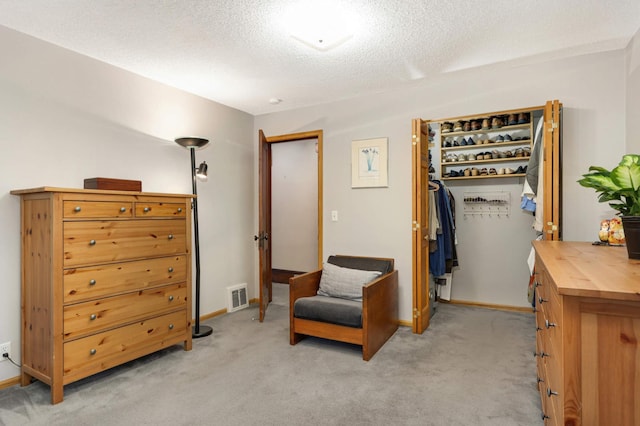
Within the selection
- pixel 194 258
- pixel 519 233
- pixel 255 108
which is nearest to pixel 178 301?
pixel 194 258

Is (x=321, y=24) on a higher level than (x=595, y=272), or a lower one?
higher

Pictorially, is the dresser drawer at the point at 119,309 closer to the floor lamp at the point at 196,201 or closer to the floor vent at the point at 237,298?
the floor lamp at the point at 196,201

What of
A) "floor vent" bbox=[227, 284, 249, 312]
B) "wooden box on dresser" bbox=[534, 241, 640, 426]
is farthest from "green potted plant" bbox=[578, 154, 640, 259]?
"floor vent" bbox=[227, 284, 249, 312]

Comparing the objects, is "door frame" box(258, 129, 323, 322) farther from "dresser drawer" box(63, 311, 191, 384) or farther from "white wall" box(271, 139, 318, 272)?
"white wall" box(271, 139, 318, 272)

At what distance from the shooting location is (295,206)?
19.0 feet

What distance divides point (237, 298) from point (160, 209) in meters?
1.79

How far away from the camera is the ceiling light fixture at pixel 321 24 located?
2.15 meters

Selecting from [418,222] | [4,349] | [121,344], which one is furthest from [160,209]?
[418,222]

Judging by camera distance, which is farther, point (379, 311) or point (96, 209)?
point (379, 311)

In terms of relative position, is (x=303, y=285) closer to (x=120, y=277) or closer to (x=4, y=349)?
(x=120, y=277)

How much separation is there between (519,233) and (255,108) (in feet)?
11.0

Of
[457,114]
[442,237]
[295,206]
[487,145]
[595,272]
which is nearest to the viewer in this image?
[595,272]

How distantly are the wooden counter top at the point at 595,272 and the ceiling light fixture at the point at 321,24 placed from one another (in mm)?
1776

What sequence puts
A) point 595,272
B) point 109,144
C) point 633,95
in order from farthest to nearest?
point 109,144 → point 633,95 → point 595,272
